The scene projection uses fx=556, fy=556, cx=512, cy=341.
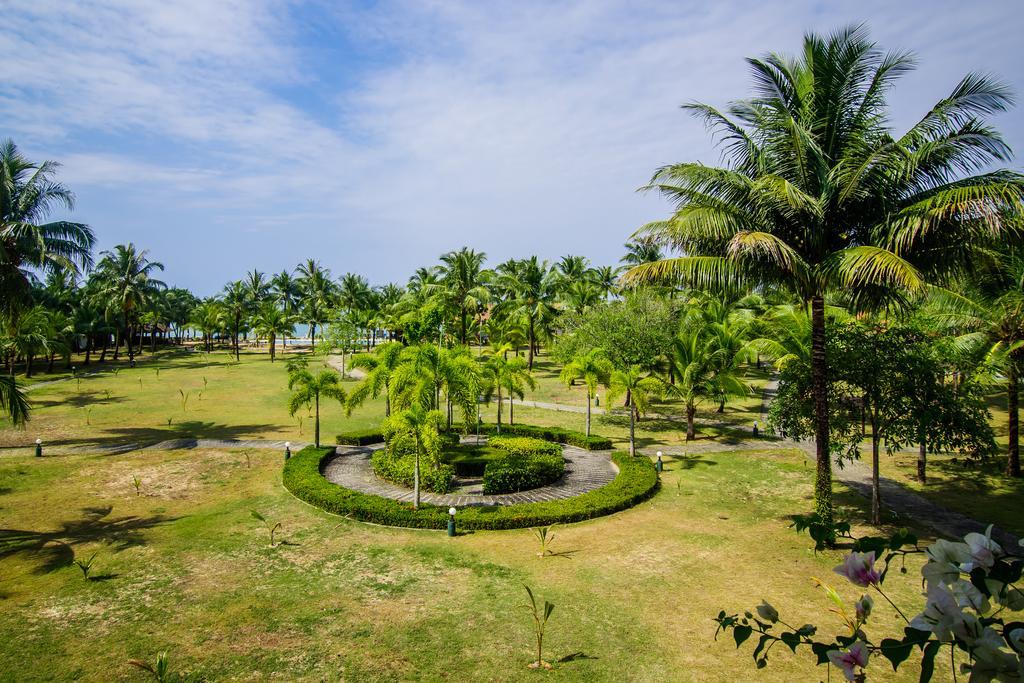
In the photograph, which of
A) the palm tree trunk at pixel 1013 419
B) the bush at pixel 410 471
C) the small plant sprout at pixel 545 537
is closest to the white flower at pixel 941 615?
the small plant sprout at pixel 545 537

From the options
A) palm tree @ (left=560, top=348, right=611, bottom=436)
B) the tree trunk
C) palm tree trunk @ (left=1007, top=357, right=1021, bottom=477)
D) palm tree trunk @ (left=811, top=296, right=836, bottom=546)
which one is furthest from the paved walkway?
palm tree trunk @ (left=1007, top=357, right=1021, bottom=477)

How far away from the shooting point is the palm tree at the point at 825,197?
457 inches

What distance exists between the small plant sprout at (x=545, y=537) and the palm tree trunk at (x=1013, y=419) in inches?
591

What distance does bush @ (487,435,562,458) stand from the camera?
20.6 metres

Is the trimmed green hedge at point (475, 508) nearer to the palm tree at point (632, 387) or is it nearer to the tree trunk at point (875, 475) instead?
the palm tree at point (632, 387)

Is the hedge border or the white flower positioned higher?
the white flower

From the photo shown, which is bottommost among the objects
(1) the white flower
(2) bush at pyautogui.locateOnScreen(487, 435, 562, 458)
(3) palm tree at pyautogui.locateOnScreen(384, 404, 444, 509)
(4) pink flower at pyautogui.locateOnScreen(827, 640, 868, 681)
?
(2) bush at pyautogui.locateOnScreen(487, 435, 562, 458)

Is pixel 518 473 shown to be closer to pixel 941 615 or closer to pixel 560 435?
pixel 560 435

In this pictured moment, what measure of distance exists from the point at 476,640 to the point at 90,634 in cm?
685

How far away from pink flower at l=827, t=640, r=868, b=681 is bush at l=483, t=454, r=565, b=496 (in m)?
15.6

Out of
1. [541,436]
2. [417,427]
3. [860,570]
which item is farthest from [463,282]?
[860,570]

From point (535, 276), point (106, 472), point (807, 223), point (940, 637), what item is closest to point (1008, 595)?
point (940, 637)

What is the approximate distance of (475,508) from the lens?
A: 15.8 m

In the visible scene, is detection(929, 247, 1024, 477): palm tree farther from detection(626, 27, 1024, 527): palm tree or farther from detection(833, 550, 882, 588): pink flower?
detection(833, 550, 882, 588): pink flower
